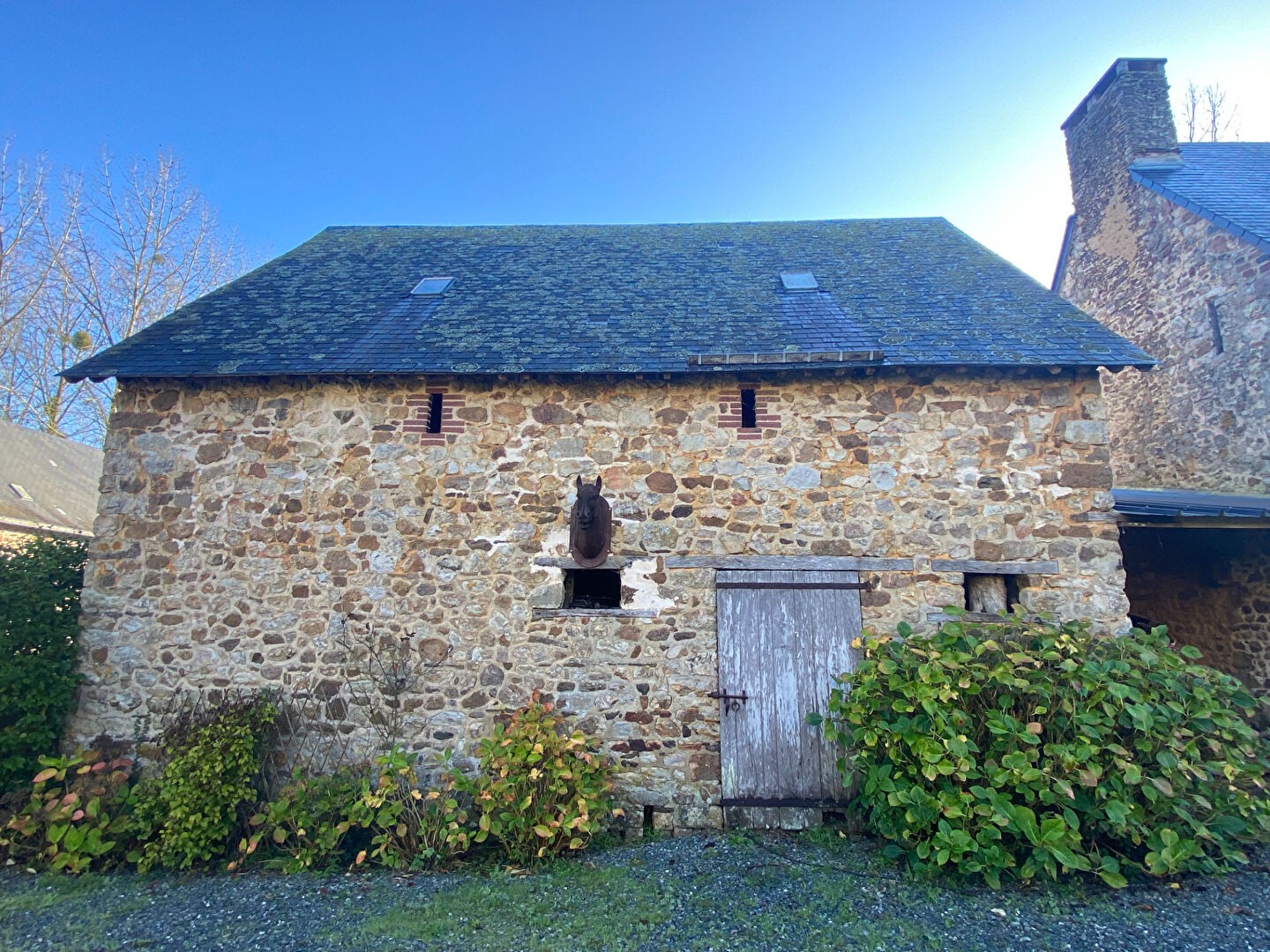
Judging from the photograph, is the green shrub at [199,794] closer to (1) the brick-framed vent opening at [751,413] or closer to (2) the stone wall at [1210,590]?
(1) the brick-framed vent opening at [751,413]

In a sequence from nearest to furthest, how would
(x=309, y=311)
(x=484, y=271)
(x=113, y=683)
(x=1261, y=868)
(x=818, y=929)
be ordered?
(x=818, y=929), (x=1261, y=868), (x=113, y=683), (x=309, y=311), (x=484, y=271)

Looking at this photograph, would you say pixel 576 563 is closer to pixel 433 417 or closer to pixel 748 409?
pixel 433 417

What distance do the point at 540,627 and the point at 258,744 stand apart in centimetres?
251

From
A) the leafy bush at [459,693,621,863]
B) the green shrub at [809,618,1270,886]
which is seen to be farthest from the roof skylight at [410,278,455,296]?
the green shrub at [809,618,1270,886]

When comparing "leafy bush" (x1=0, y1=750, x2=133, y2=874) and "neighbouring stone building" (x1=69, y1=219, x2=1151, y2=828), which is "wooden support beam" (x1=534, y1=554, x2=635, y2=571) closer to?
"neighbouring stone building" (x1=69, y1=219, x2=1151, y2=828)

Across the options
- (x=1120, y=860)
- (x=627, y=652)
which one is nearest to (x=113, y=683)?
(x=627, y=652)

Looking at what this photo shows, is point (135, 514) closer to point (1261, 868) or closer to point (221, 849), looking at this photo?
point (221, 849)

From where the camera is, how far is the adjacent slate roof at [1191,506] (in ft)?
18.1

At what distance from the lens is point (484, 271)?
7.91m

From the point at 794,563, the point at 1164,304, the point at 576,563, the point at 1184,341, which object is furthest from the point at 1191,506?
the point at 576,563

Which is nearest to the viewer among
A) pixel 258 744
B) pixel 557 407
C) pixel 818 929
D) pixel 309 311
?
pixel 818 929

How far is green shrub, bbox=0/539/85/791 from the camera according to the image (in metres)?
4.85

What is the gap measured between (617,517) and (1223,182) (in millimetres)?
10807

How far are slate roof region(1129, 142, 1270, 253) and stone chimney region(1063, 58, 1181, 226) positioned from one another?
1.06 ft
